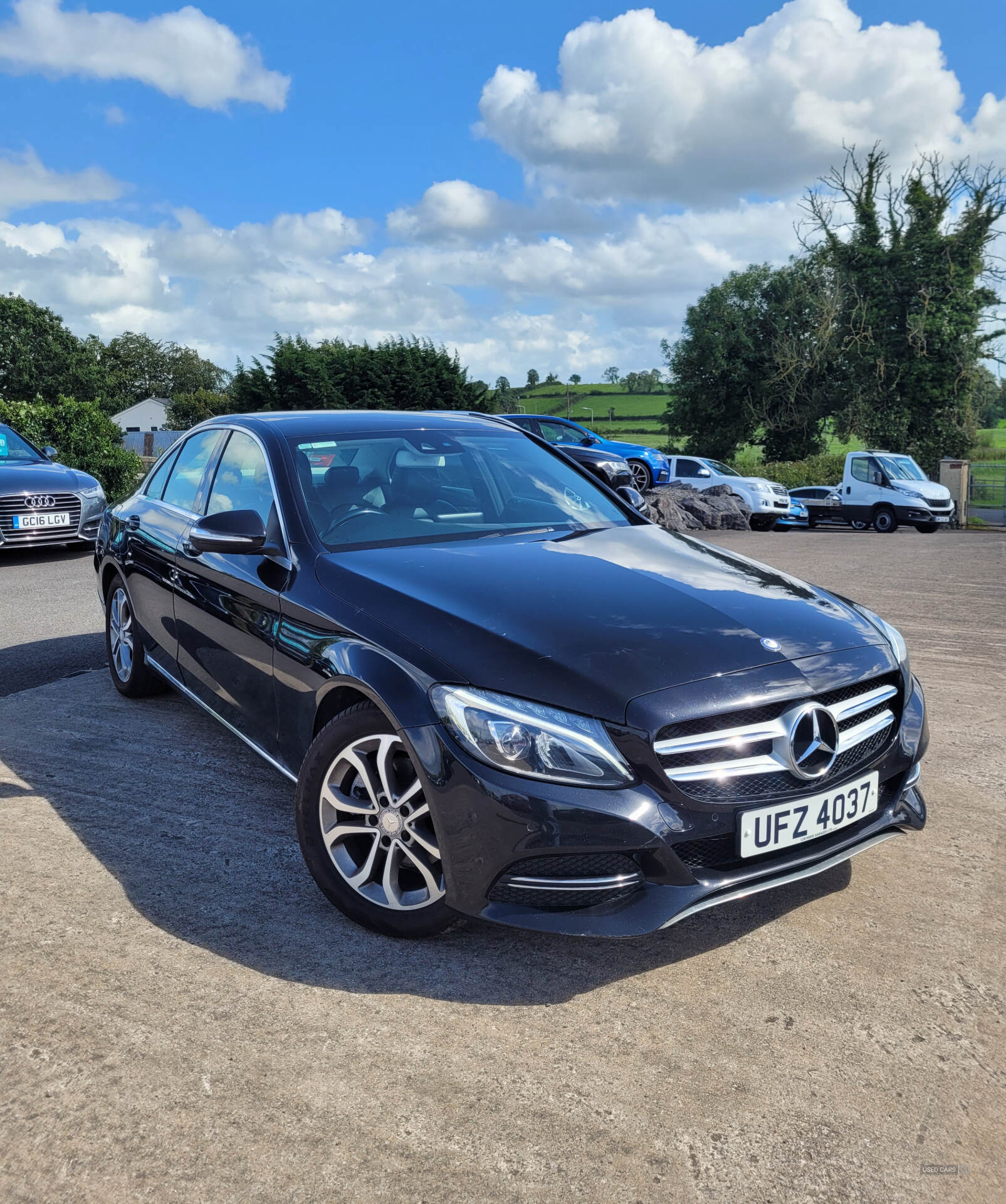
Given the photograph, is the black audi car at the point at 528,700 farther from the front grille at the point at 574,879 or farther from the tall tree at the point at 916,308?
the tall tree at the point at 916,308

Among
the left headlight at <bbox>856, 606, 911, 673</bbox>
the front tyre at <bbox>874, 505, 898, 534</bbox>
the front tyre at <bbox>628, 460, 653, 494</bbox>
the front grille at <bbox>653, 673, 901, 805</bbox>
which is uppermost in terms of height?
the front tyre at <bbox>628, 460, 653, 494</bbox>

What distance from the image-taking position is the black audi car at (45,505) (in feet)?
38.1

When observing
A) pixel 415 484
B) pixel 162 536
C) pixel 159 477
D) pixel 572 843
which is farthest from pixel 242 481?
pixel 572 843

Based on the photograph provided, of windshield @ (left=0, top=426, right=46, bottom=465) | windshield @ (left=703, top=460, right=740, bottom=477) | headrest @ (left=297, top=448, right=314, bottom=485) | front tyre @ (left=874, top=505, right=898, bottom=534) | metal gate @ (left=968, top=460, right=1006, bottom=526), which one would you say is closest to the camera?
headrest @ (left=297, top=448, right=314, bottom=485)

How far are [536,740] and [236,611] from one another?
5.66 feet

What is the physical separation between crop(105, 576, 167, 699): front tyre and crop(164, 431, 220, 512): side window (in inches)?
28.0

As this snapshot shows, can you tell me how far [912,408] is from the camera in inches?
1594

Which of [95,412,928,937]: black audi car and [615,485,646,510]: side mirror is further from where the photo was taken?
[615,485,646,510]: side mirror

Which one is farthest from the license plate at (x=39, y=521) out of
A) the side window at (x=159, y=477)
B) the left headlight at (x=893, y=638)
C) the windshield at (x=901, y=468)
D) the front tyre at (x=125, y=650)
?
the windshield at (x=901, y=468)

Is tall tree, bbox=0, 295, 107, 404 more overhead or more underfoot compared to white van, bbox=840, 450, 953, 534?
more overhead

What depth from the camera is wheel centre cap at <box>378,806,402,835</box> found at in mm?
2928

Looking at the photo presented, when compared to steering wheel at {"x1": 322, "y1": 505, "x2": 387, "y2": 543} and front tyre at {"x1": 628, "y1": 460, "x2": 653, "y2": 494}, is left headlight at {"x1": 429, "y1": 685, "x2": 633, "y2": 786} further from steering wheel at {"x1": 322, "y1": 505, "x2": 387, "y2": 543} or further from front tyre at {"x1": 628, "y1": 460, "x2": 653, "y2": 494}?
front tyre at {"x1": 628, "y1": 460, "x2": 653, "y2": 494}

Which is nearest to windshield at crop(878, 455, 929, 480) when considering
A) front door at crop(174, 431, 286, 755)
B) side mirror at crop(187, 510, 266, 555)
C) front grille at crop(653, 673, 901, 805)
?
front door at crop(174, 431, 286, 755)

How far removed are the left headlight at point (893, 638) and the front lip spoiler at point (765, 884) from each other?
23.1 inches
